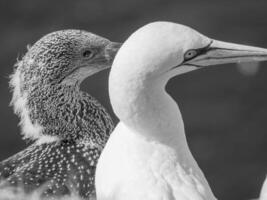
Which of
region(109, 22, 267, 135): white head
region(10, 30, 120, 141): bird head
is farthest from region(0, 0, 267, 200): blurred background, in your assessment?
region(109, 22, 267, 135): white head

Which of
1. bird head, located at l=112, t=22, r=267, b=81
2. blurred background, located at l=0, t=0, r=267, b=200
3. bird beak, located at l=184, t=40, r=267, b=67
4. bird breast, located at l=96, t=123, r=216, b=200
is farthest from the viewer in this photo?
blurred background, located at l=0, t=0, r=267, b=200

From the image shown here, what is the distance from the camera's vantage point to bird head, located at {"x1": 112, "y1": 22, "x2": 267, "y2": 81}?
19.4 ft

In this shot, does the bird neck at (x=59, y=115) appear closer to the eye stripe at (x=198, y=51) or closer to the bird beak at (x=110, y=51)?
the bird beak at (x=110, y=51)

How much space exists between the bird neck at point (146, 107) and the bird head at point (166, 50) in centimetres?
7

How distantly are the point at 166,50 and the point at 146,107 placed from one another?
370 millimetres

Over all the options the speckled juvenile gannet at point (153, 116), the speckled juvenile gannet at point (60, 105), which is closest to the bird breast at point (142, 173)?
the speckled juvenile gannet at point (153, 116)

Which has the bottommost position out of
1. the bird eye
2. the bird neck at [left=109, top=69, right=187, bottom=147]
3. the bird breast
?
the bird breast

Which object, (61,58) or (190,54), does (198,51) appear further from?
(61,58)

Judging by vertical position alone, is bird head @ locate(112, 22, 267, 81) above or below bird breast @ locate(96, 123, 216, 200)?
above

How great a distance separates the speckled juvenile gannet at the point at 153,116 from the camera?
5922 millimetres

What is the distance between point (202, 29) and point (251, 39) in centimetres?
67

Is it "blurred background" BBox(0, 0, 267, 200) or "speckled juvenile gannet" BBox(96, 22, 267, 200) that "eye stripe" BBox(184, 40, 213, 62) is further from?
"blurred background" BBox(0, 0, 267, 200)

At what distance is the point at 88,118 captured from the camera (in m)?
8.68

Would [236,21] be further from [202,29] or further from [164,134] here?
[164,134]
